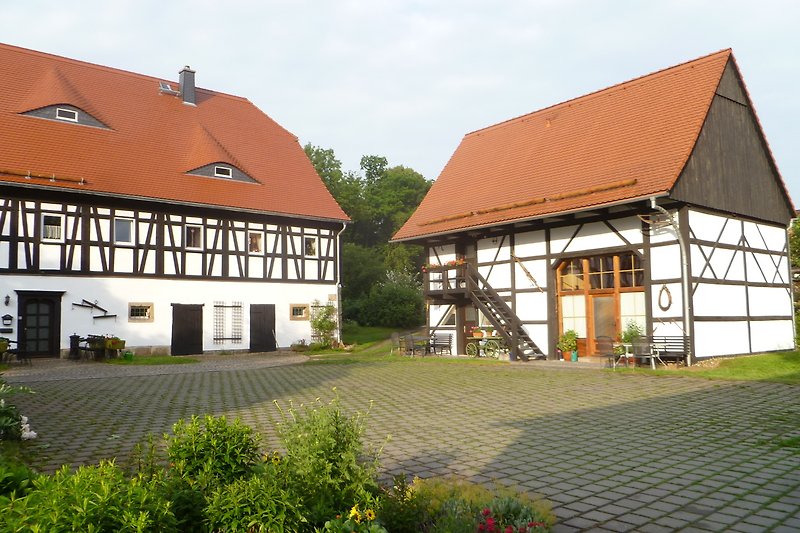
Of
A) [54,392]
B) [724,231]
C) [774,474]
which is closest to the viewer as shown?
[774,474]

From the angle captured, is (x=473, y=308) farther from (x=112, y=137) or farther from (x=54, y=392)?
(x=112, y=137)

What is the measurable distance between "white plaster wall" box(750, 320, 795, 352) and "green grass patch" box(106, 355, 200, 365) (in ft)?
59.9

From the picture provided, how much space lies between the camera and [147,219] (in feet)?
81.1

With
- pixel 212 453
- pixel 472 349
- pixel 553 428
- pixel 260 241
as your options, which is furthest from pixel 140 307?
pixel 212 453

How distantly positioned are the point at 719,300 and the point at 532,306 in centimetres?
547

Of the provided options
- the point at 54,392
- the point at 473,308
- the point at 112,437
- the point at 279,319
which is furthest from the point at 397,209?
the point at 112,437

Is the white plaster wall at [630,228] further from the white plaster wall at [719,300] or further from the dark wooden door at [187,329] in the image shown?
the dark wooden door at [187,329]

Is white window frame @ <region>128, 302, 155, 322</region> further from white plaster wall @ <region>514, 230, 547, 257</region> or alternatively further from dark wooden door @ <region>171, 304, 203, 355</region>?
white plaster wall @ <region>514, 230, 547, 257</region>

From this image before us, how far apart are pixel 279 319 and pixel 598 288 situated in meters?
14.4

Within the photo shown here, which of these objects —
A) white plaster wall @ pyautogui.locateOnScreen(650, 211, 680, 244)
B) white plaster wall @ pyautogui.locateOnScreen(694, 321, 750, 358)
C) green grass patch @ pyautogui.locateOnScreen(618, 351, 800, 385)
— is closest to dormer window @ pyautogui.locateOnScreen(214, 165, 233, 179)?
white plaster wall @ pyautogui.locateOnScreen(650, 211, 680, 244)

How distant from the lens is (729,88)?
19.2m

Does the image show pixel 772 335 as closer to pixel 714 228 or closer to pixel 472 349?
pixel 714 228

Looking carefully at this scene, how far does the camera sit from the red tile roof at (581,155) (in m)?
17.8

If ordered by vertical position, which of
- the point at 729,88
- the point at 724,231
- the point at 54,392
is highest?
the point at 729,88
